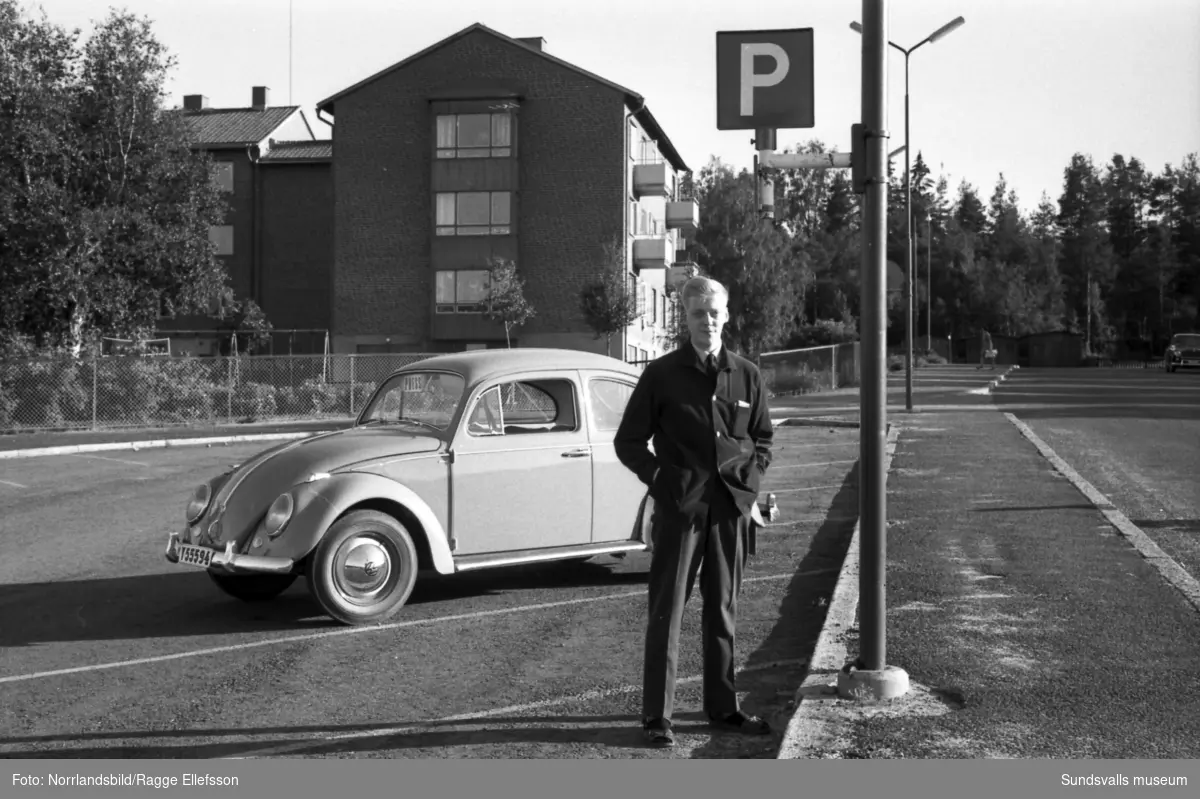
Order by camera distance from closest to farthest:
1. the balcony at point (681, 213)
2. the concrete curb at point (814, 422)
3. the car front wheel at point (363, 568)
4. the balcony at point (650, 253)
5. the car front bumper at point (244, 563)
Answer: the car front bumper at point (244, 563) → the car front wheel at point (363, 568) → the concrete curb at point (814, 422) → the balcony at point (650, 253) → the balcony at point (681, 213)

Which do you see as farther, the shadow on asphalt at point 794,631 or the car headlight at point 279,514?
the car headlight at point 279,514

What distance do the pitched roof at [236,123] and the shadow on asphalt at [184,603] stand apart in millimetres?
51893

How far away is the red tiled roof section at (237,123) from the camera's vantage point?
59.7 m

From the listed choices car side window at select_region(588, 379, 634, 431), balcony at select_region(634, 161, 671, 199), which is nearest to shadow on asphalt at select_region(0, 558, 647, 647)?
car side window at select_region(588, 379, 634, 431)

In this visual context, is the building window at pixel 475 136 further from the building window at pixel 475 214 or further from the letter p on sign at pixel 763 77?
the letter p on sign at pixel 763 77

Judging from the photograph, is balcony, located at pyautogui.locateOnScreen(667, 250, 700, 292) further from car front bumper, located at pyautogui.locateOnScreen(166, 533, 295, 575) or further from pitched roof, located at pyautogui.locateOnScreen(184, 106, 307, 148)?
car front bumper, located at pyautogui.locateOnScreen(166, 533, 295, 575)

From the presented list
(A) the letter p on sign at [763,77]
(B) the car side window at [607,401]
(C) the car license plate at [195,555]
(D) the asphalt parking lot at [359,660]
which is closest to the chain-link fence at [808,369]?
A: (D) the asphalt parking lot at [359,660]

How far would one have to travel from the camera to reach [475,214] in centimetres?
5294

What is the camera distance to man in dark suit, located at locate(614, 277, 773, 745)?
17.4 feet

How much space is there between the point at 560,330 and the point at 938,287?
74.4m

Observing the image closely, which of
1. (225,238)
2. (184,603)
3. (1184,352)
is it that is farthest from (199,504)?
(1184,352)

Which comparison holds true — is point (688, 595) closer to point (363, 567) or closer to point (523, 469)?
point (363, 567)

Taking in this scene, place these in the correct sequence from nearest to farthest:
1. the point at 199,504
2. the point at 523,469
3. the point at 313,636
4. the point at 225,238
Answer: the point at 313,636 < the point at 199,504 < the point at 523,469 < the point at 225,238

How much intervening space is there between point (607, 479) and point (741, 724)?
12.2 ft
